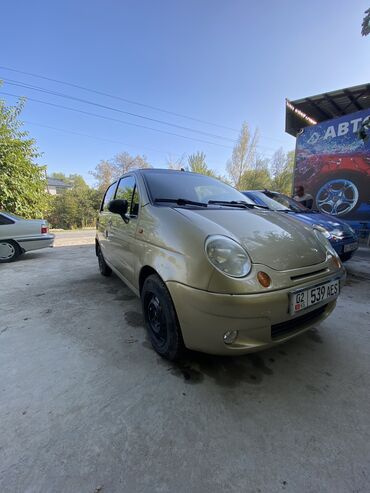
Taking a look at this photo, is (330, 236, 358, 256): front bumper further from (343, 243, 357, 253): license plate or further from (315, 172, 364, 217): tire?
(315, 172, 364, 217): tire

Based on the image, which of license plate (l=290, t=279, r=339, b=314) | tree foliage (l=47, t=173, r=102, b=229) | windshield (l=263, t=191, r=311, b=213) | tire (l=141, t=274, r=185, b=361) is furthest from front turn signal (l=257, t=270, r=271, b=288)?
tree foliage (l=47, t=173, r=102, b=229)

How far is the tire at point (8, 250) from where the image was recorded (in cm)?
507

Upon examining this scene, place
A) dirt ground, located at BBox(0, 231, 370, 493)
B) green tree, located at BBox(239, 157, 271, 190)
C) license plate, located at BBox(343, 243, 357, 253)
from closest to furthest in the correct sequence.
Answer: dirt ground, located at BBox(0, 231, 370, 493), license plate, located at BBox(343, 243, 357, 253), green tree, located at BBox(239, 157, 271, 190)

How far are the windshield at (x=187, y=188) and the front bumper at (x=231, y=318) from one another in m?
1.01

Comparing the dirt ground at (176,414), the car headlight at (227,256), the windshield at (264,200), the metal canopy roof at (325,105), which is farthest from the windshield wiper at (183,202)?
the metal canopy roof at (325,105)

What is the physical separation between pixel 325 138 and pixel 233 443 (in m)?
10.5

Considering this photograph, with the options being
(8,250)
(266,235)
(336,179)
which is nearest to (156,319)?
(266,235)

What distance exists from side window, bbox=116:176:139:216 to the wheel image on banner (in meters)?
7.66

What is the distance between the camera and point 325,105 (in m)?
9.47

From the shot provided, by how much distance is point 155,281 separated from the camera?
5.72 feet

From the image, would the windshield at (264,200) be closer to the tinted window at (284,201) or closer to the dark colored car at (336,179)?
the tinted window at (284,201)

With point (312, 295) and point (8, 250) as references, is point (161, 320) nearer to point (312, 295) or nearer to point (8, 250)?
point (312, 295)

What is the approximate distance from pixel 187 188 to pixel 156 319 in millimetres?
1317

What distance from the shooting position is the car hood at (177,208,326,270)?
151 centimetres
